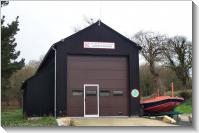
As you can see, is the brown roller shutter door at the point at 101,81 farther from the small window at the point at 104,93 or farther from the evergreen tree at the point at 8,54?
the evergreen tree at the point at 8,54

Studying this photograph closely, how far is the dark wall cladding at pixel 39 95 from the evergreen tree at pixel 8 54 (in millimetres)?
1202

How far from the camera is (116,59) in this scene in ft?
62.3

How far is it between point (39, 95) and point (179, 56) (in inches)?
289

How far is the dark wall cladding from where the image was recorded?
18266 mm

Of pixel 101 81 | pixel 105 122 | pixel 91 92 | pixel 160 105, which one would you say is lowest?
pixel 105 122

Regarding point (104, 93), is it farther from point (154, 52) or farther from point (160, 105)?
point (154, 52)

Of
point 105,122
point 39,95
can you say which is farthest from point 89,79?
point 105,122

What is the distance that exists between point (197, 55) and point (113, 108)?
5265 mm

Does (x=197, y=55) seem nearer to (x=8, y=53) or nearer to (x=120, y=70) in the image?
(x=120, y=70)

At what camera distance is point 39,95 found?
60.4 feet

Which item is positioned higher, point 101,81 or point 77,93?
point 101,81

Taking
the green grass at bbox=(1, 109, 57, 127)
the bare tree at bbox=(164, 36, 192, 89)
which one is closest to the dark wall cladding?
the green grass at bbox=(1, 109, 57, 127)

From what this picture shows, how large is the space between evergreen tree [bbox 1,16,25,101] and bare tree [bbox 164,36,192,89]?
7.40 m

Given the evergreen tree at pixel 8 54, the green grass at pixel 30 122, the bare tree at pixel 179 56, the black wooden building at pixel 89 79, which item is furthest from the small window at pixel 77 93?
the bare tree at pixel 179 56
